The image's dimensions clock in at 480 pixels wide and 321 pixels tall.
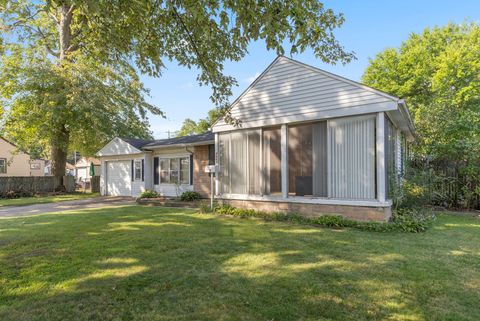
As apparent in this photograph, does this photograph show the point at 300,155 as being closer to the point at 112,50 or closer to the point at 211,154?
the point at 211,154

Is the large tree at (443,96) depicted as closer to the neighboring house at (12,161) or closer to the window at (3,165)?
the neighboring house at (12,161)

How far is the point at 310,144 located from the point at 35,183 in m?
18.4

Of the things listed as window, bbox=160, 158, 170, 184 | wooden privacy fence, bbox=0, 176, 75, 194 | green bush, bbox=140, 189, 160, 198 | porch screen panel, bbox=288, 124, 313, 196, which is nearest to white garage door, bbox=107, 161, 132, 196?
window, bbox=160, 158, 170, 184

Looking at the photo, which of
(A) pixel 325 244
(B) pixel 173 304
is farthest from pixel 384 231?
(B) pixel 173 304

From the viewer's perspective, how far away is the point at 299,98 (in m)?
8.17

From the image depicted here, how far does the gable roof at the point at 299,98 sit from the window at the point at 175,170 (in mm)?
4360

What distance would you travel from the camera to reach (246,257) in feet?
14.8

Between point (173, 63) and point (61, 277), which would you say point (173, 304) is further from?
point (173, 63)

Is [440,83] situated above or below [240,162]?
above

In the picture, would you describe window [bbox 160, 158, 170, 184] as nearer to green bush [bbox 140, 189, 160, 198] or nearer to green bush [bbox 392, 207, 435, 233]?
green bush [bbox 140, 189, 160, 198]

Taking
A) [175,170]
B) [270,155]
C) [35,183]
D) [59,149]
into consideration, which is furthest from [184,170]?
[35,183]

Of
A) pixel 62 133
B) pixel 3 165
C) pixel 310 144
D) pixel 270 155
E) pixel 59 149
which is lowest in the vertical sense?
pixel 270 155

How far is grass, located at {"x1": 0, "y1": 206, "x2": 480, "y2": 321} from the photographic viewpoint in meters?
2.84

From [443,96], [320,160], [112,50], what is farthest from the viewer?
[443,96]
